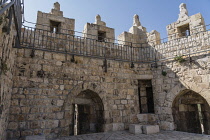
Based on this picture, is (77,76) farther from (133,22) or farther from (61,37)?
(133,22)

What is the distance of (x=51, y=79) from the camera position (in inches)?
213

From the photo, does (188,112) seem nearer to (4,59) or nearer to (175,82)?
(175,82)

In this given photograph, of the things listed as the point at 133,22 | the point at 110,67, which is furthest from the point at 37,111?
the point at 133,22

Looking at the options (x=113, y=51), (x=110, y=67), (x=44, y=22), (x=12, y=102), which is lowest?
(x=12, y=102)

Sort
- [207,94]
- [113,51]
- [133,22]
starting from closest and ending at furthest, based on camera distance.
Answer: [207,94], [113,51], [133,22]

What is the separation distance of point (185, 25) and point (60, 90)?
6.51 meters

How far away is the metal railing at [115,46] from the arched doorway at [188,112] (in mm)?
1981

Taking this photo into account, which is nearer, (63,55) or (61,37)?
(63,55)

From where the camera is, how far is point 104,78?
658 centimetres

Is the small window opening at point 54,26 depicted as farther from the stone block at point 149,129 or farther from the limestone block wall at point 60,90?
the stone block at point 149,129

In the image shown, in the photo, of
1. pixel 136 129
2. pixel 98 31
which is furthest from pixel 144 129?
pixel 98 31

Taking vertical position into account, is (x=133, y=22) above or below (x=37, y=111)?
above

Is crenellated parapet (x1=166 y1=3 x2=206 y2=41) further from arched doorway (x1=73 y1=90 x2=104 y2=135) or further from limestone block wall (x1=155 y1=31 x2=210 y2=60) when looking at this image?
arched doorway (x1=73 y1=90 x2=104 y2=135)

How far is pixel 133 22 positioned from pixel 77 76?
535 cm
